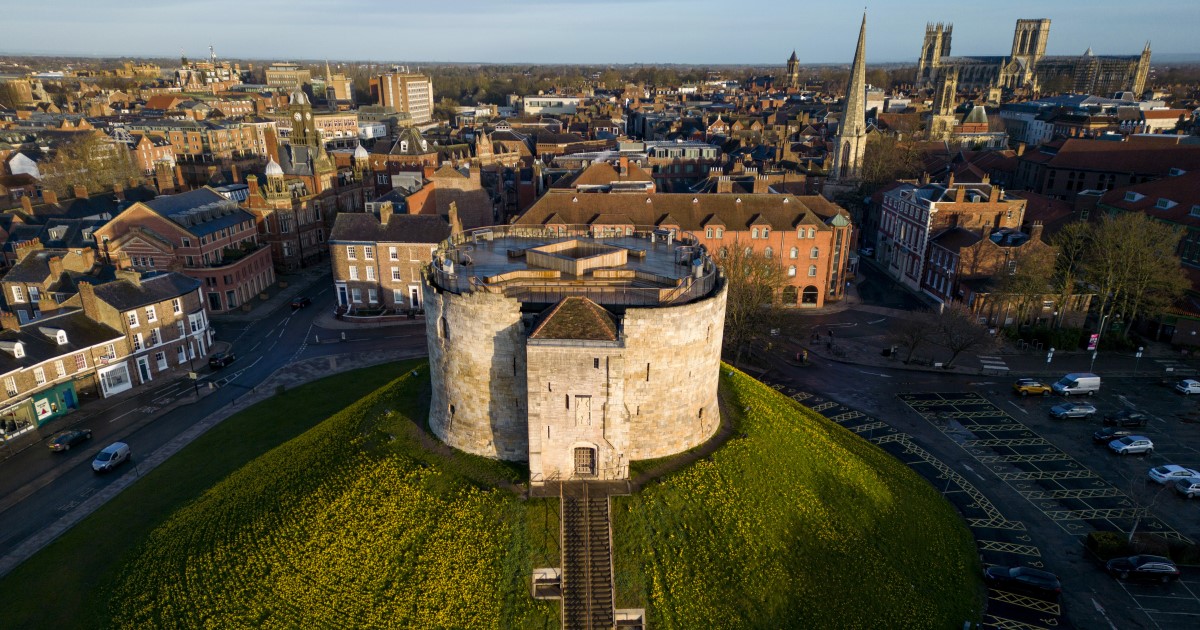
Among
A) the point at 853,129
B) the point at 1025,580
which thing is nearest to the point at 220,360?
the point at 1025,580

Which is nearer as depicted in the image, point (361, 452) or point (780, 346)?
point (361, 452)

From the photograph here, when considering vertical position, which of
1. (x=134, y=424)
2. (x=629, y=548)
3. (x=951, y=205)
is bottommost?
(x=134, y=424)

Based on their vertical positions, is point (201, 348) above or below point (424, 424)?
below

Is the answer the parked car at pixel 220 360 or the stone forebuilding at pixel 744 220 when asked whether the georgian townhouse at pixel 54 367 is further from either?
the stone forebuilding at pixel 744 220

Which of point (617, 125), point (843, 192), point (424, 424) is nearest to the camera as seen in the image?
point (424, 424)

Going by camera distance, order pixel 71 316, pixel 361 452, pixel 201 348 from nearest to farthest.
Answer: pixel 361 452 → pixel 71 316 → pixel 201 348

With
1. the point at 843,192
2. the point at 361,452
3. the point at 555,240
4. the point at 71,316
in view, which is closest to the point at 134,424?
the point at 71,316

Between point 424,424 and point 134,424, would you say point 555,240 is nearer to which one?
point 424,424

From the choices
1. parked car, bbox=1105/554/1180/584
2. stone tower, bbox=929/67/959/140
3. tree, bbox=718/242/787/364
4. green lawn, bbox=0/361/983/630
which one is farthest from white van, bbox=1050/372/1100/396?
stone tower, bbox=929/67/959/140
